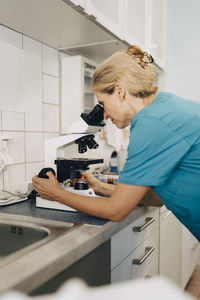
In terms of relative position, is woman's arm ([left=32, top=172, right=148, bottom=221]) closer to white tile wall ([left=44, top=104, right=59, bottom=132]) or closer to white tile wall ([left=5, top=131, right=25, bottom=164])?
white tile wall ([left=5, top=131, right=25, bottom=164])

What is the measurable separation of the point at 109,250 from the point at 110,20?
43.3 inches

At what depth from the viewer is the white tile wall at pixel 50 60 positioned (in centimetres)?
168

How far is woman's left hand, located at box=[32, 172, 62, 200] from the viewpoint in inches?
44.1

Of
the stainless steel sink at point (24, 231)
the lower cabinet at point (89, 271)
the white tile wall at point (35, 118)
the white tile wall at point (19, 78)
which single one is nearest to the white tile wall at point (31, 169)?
the white tile wall at point (35, 118)

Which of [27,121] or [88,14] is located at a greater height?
[88,14]

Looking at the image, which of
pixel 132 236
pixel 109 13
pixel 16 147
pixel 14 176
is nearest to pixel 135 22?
pixel 109 13

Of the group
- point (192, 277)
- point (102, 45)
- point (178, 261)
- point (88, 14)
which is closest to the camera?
point (88, 14)

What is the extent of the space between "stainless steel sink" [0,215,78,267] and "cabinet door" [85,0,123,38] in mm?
895

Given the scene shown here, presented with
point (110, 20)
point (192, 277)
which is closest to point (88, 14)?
point (110, 20)

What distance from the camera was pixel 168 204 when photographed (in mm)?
1062

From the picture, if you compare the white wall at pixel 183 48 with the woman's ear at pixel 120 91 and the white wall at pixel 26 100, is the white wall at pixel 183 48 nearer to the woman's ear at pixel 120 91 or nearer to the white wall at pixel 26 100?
the white wall at pixel 26 100

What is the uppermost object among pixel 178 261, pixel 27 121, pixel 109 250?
pixel 27 121

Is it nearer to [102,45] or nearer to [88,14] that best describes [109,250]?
[88,14]

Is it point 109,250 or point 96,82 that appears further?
point 96,82
